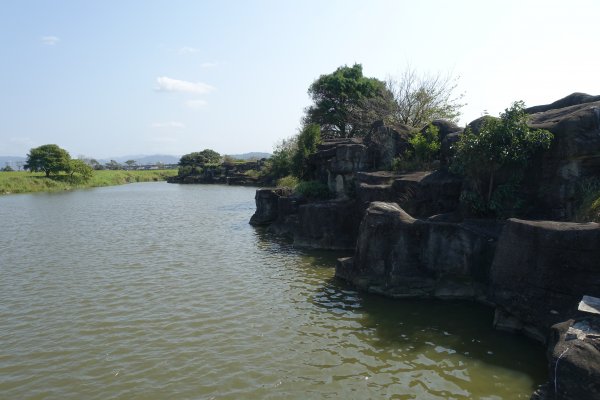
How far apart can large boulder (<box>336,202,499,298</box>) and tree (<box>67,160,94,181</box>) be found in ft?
243

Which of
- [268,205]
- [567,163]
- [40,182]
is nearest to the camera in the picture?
[567,163]

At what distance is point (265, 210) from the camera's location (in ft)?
91.0

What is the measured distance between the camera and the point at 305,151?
110 ft

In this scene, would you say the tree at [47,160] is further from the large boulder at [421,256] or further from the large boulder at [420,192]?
the large boulder at [421,256]

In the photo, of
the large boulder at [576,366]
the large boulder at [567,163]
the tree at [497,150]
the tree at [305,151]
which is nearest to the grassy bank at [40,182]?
the tree at [305,151]

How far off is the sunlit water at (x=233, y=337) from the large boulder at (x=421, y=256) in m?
0.60

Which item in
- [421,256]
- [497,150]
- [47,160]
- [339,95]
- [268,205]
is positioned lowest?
[421,256]

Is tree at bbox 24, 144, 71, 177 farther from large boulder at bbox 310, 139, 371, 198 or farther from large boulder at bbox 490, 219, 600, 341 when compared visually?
large boulder at bbox 490, 219, 600, 341

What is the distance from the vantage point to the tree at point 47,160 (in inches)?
2793

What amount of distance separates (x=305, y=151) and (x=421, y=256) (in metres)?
22.1

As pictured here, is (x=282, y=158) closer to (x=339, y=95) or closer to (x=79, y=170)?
(x=339, y=95)

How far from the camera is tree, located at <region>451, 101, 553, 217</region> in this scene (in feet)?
40.7

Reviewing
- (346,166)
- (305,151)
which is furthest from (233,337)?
(305,151)

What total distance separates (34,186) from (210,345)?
6785cm
